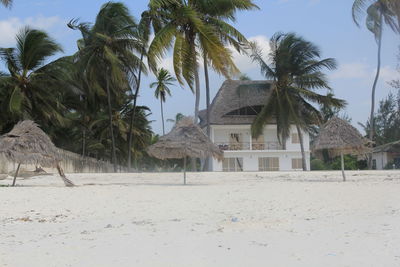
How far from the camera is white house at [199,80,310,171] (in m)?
36.5

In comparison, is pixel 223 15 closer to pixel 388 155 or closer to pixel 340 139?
pixel 340 139

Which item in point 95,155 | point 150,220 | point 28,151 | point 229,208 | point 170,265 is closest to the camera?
point 170,265

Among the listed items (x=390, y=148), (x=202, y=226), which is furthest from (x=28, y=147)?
(x=390, y=148)

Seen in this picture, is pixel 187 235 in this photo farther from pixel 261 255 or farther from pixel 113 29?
pixel 113 29

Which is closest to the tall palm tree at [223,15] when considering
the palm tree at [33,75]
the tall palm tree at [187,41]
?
the tall palm tree at [187,41]

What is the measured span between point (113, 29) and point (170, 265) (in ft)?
78.1

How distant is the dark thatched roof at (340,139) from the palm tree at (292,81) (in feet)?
42.7

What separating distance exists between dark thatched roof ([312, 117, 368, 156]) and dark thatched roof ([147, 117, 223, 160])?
139 inches

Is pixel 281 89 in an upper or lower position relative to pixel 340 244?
upper

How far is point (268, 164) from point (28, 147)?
2433cm

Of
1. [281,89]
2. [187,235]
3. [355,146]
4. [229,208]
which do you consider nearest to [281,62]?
[281,89]

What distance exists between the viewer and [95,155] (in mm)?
41688

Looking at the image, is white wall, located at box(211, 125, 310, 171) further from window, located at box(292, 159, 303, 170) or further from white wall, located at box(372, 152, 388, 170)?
white wall, located at box(372, 152, 388, 170)

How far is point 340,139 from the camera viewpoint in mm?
17109
